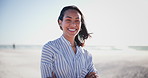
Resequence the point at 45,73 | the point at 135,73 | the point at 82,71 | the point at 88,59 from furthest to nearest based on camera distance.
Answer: the point at 135,73, the point at 88,59, the point at 82,71, the point at 45,73

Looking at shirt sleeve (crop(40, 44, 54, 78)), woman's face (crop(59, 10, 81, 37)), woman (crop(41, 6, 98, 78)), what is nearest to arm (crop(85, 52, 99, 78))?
woman (crop(41, 6, 98, 78))

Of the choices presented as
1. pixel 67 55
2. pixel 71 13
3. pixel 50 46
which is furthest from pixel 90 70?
pixel 71 13

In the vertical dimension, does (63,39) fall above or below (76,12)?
below

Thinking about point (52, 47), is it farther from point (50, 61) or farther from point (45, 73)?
point (45, 73)

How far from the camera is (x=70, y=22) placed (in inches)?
97.3

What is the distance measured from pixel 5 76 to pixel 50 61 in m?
5.95

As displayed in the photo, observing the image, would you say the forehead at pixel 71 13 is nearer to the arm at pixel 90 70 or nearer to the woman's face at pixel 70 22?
the woman's face at pixel 70 22

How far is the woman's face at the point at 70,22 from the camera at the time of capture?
247cm

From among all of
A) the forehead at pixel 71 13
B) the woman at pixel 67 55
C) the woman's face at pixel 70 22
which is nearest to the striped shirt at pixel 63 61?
the woman at pixel 67 55

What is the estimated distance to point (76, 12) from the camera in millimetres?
2520

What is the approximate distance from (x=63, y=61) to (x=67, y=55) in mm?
133

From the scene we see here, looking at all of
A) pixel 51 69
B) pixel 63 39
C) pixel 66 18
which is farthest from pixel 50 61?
pixel 66 18

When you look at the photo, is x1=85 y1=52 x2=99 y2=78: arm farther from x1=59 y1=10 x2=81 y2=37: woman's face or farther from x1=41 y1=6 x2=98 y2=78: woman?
x1=59 y1=10 x2=81 y2=37: woman's face

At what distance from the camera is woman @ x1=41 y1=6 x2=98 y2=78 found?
87.4 inches
